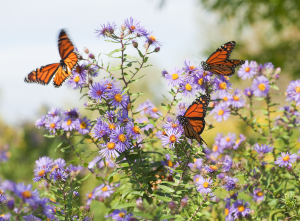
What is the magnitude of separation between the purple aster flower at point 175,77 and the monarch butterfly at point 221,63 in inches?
9.8

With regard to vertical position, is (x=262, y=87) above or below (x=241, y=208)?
above

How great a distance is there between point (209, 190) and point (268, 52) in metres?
6.98

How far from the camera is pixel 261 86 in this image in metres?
2.98

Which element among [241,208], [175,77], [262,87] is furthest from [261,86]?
[241,208]

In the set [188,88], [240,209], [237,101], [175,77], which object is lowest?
[240,209]

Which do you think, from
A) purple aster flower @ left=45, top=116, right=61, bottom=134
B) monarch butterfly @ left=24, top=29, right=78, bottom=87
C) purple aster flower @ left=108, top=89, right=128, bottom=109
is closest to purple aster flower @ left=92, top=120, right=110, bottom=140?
purple aster flower @ left=108, top=89, right=128, bottom=109

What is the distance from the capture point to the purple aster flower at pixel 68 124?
2345 millimetres

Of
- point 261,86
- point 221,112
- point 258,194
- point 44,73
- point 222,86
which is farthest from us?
point 261,86

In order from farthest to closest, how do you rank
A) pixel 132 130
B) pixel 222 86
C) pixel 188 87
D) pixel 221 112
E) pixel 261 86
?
pixel 261 86 → pixel 221 112 → pixel 222 86 → pixel 188 87 → pixel 132 130

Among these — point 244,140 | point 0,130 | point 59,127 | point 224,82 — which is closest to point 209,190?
point 224,82

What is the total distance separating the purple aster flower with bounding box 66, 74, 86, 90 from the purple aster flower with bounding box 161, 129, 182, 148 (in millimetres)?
918

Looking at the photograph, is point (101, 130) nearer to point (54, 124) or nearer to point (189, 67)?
point (54, 124)

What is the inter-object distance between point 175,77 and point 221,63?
21.9 inches

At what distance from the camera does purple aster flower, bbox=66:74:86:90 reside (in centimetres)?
230
